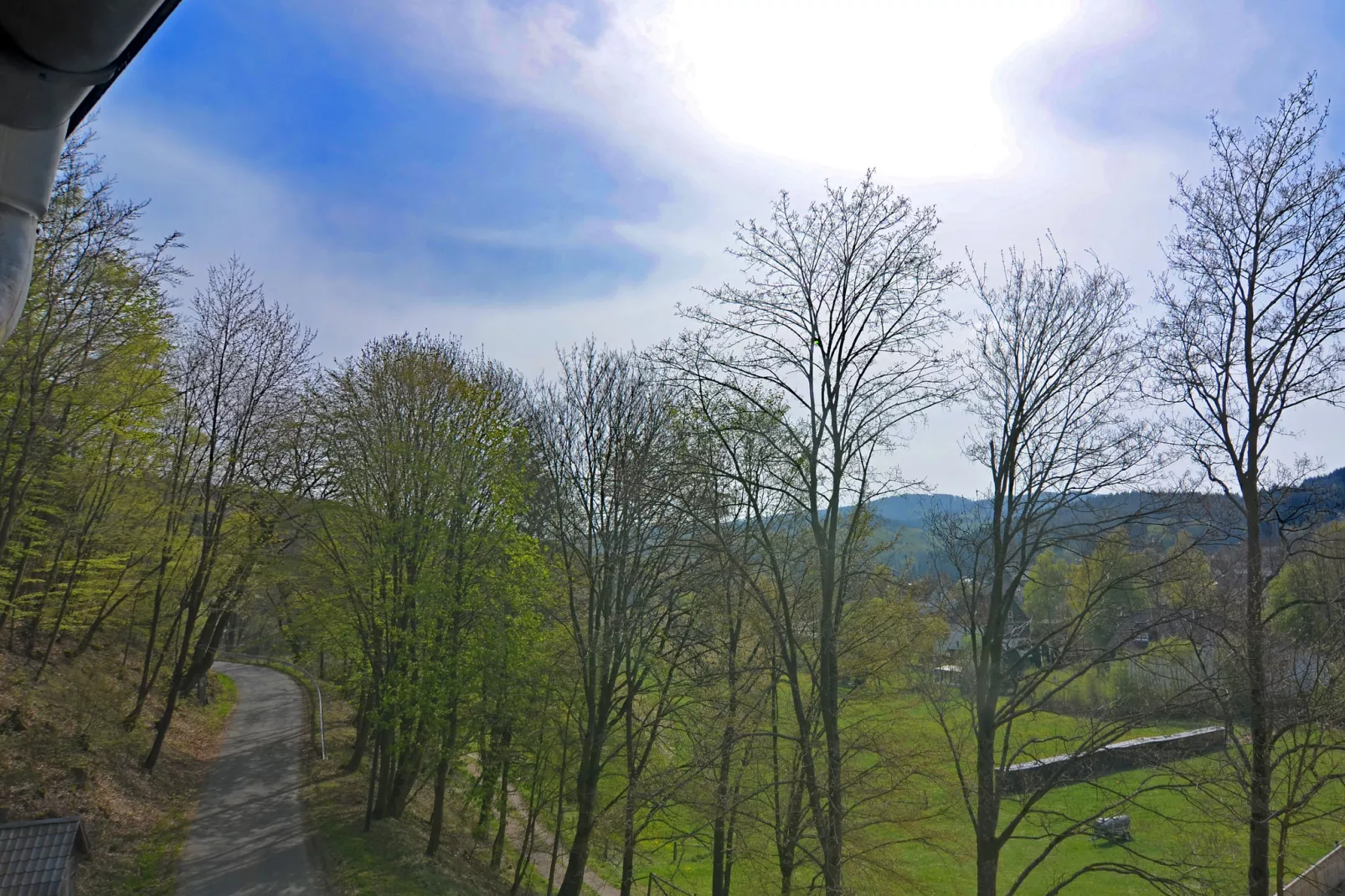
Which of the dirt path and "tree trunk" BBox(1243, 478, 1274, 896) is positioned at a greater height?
"tree trunk" BBox(1243, 478, 1274, 896)

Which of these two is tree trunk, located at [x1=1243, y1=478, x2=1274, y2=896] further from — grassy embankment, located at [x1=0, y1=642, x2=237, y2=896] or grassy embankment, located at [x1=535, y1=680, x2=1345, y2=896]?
grassy embankment, located at [x1=0, y1=642, x2=237, y2=896]

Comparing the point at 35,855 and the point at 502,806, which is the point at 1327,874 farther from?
the point at 35,855

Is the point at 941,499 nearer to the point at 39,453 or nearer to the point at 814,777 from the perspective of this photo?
the point at 814,777

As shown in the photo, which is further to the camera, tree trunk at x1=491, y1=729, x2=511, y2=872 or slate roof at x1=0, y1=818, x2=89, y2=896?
tree trunk at x1=491, y1=729, x2=511, y2=872

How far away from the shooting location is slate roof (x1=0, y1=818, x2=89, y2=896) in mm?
10094

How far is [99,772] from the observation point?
54.9ft

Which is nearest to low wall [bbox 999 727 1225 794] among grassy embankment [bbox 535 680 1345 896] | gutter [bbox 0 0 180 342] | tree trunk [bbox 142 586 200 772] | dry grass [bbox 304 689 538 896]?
grassy embankment [bbox 535 680 1345 896]

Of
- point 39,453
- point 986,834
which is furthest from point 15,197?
point 39,453

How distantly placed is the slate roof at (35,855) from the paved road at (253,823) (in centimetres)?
364

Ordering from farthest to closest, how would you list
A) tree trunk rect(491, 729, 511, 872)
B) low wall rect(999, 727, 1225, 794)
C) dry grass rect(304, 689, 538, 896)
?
tree trunk rect(491, 729, 511, 872)
dry grass rect(304, 689, 538, 896)
low wall rect(999, 727, 1225, 794)

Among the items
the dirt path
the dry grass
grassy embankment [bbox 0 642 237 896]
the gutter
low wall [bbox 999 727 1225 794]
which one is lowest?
the dirt path

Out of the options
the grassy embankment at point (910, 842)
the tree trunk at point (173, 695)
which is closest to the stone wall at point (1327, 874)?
the grassy embankment at point (910, 842)

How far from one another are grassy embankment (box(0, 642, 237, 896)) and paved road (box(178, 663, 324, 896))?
0.42m

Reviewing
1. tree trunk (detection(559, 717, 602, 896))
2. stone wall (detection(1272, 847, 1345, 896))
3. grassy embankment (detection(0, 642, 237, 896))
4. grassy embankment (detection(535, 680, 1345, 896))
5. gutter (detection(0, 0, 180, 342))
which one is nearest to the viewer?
gutter (detection(0, 0, 180, 342))
